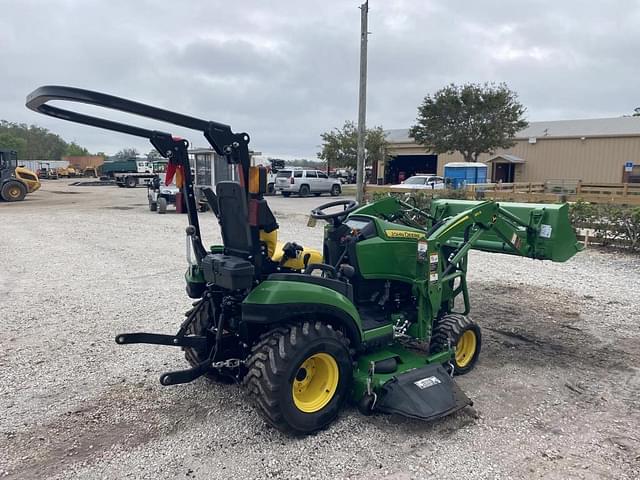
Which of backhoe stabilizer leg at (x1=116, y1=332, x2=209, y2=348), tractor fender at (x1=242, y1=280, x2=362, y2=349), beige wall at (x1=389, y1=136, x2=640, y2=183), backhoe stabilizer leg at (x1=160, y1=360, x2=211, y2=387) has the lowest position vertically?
backhoe stabilizer leg at (x1=160, y1=360, x2=211, y2=387)

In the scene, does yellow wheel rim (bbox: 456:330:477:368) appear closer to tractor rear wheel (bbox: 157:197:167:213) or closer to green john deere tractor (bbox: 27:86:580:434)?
green john deere tractor (bbox: 27:86:580:434)

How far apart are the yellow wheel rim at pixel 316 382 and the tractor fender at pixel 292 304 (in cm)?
30

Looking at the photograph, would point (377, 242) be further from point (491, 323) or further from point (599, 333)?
point (599, 333)

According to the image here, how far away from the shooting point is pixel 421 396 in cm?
365

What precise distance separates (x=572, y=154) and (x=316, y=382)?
35595 mm

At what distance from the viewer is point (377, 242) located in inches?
167

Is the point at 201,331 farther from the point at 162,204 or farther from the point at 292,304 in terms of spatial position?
the point at 162,204

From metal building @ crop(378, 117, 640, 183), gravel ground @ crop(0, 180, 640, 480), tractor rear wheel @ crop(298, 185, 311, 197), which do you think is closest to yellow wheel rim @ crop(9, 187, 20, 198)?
tractor rear wheel @ crop(298, 185, 311, 197)

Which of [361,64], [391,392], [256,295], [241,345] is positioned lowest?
[391,392]

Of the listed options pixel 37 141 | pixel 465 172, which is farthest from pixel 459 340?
pixel 37 141

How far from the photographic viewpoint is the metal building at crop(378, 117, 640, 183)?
32.4 metres

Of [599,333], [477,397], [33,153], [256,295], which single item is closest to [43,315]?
[256,295]

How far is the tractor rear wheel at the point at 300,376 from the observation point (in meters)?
3.35

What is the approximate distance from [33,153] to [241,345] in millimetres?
96437
